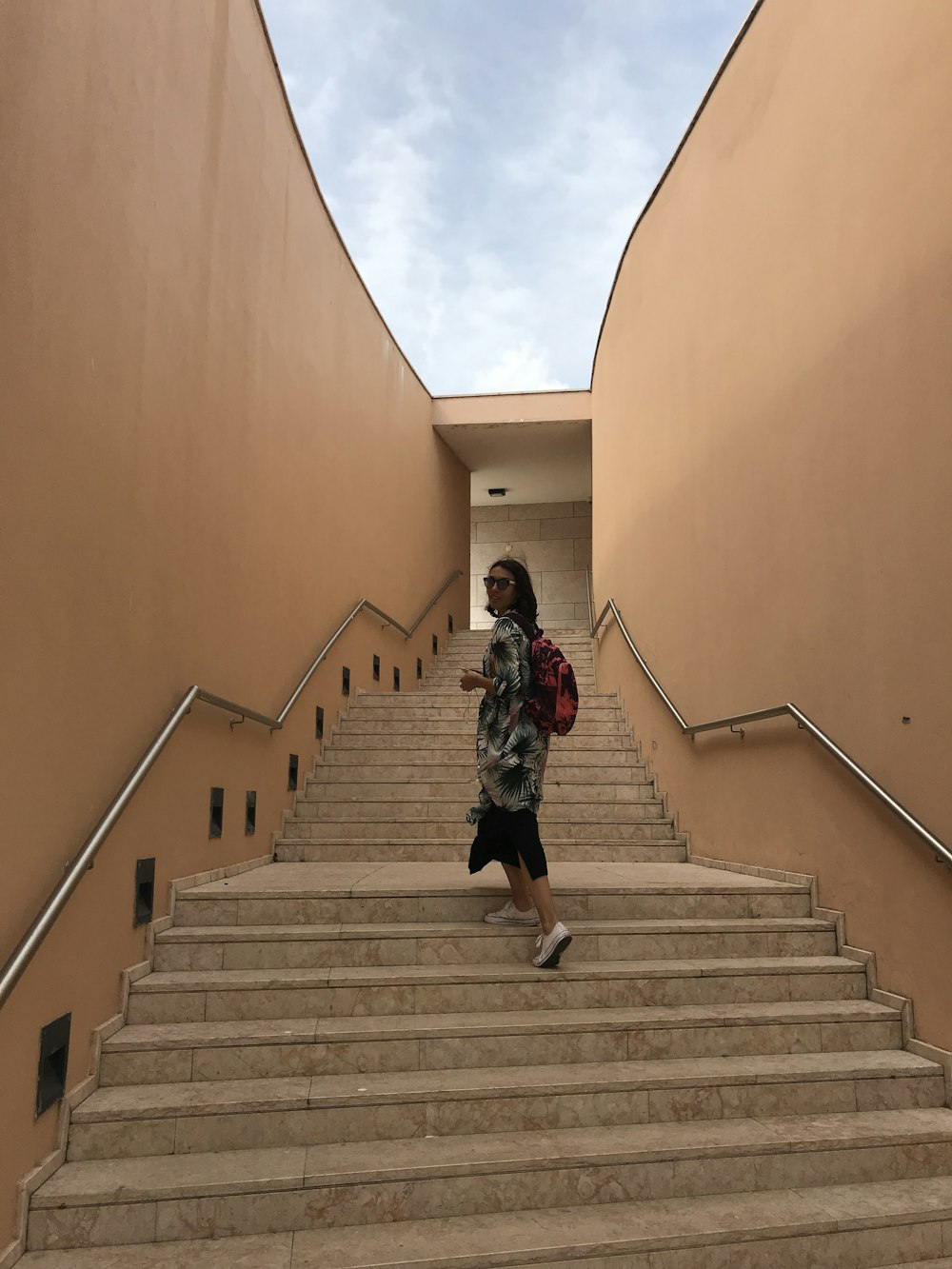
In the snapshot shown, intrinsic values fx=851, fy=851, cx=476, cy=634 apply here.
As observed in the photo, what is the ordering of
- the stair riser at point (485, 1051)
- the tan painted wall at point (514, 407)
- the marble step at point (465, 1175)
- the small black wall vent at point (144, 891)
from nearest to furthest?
the marble step at point (465, 1175) → the stair riser at point (485, 1051) → the small black wall vent at point (144, 891) → the tan painted wall at point (514, 407)

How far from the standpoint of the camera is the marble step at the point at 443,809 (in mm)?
5031

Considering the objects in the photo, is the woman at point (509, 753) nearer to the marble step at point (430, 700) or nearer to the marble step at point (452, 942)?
the marble step at point (452, 942)

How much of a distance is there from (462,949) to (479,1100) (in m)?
0.71

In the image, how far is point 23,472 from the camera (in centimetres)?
224

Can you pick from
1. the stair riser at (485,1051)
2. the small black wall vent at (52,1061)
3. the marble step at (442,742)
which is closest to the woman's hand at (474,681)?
the stair riser at (485,1051)

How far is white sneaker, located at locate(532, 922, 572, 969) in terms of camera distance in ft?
9.80

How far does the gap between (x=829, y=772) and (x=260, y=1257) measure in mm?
2591

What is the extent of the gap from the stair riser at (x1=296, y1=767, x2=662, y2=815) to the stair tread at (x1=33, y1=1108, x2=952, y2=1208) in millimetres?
2719

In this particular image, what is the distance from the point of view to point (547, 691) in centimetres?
334

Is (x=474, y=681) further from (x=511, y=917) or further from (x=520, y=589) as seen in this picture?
(x=511, y=917)

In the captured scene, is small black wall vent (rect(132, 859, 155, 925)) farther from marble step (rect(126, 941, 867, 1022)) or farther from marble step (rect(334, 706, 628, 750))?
marble step (rect(334, 706, 628, 750))

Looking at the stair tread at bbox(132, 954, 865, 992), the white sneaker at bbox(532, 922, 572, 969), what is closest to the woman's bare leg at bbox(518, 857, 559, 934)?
the white sneaker at bbox(532, 922, 572, 969)

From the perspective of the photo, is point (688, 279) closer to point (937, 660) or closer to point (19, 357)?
point (937, 660)

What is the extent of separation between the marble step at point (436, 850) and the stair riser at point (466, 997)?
5.22ft
